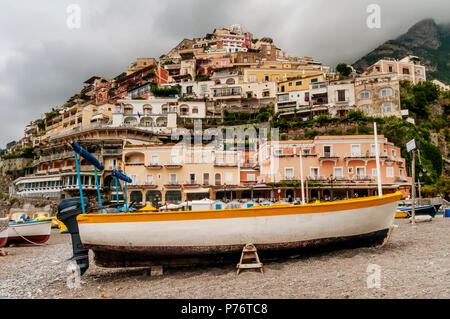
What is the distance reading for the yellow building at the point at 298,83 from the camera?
169 feet

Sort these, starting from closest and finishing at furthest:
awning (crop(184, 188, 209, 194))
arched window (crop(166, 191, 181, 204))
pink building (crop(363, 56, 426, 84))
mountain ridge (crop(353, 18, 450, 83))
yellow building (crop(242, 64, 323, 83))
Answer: awning (crop(184, 188, 209, 194)) → arched window (crop(166, 191, 181, 204)) → pink building (crop(363, 56, 426, 84)) → yellow building (crop(242, 64, 323, 83)) → mountain ridge (crop(353, 18, 450, 83))

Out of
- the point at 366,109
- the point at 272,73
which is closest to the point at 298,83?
the point at 272,73

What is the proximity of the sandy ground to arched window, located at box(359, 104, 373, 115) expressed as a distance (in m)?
36.6

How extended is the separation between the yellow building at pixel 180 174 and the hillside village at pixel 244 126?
111mm

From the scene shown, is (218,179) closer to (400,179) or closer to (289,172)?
(289,172)

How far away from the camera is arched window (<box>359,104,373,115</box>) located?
43188 millimetres

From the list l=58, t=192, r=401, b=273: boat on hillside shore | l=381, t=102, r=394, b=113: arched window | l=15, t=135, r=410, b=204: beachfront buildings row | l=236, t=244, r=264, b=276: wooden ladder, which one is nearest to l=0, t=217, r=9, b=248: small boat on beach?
l=58, t=192, r=401, b=273: boat on hillside shore

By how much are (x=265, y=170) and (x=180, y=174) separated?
9365mm

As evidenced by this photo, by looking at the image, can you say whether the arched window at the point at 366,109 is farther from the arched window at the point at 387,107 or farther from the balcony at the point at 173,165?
the balcony at the point at 173,165

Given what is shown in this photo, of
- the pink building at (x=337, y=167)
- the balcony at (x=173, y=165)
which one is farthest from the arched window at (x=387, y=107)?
the balcony at (x=173, y=165)

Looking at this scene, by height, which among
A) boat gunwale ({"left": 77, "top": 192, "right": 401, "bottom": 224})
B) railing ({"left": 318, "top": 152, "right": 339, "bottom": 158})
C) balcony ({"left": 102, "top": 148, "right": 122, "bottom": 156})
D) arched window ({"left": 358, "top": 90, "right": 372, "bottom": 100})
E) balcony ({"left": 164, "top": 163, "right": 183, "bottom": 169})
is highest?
arched window ({"left": 358, "top": 90, "right": 372, "bottom": 100})

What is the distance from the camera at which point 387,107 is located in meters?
42.8

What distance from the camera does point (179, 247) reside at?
8.20 metres

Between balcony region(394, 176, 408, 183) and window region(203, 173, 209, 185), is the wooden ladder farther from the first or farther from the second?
balcony region(394, 176, 408, 183)
